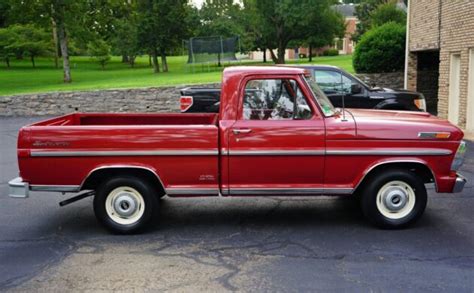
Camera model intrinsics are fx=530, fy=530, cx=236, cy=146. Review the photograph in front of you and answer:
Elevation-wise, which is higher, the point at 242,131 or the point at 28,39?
the point at 28,39

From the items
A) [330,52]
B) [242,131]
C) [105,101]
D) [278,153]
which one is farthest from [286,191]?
[330,52]

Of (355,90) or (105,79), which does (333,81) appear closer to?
(355,90)

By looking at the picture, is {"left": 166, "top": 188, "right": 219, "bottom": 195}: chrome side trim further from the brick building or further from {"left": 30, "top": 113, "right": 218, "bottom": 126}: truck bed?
the brick building

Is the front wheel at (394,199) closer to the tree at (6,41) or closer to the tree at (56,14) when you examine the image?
the tree at (56,14)

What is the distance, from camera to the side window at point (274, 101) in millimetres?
6148

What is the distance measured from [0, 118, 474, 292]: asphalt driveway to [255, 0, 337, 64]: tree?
3288cm

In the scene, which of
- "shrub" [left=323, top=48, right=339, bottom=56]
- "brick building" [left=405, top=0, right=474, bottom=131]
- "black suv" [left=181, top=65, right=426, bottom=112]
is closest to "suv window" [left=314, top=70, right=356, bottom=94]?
"black suv" [left=181, top=65, right=426, bottom=112]

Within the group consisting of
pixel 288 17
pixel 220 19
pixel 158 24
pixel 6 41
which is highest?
pixel 220 19

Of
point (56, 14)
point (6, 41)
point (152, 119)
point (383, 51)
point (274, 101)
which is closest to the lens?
point (274, 101)

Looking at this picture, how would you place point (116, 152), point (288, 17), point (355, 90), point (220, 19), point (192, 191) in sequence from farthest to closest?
point (220, 19) → point (288, 17) → point (355, 90) → point (192, 191) → point (116, 152)

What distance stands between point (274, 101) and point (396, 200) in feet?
6.03

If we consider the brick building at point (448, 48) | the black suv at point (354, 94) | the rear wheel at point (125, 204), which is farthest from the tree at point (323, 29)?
the rear wheel at point (125, 204)

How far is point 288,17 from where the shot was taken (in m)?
39.3

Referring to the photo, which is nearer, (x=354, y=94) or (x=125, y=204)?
(x=125, y=204)
